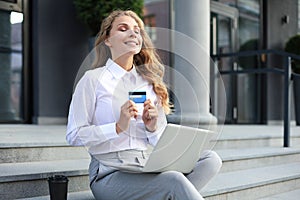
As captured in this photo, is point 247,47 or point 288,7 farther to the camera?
point 288,7

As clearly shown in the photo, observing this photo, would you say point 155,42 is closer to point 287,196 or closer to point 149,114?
point 149,114

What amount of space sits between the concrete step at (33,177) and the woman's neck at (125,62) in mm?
597

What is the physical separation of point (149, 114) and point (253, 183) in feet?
4.03

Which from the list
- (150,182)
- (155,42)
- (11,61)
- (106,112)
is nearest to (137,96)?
(106,112)

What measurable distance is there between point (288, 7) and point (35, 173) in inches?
234

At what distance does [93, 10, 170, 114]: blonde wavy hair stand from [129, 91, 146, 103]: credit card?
0.15 meters

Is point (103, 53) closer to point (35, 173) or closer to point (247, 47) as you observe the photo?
point (35, 173)

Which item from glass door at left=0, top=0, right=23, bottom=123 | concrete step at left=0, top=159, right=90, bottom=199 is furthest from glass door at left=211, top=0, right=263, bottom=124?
concrete step at left=0, top=159, right=90, bottom=199

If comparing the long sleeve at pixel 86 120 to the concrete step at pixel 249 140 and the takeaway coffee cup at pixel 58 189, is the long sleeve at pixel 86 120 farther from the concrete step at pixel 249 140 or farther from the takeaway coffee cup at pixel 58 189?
the concrete step at pixel 249 140

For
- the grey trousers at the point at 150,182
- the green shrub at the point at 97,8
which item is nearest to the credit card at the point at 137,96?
the grey trousers at the point at 150,182

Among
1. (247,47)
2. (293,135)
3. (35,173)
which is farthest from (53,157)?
(247,47)

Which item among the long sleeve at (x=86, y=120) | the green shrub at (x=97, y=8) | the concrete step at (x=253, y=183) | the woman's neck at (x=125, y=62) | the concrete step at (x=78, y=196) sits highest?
the green shrub at (x=97, y=8)

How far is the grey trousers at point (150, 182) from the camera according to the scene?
1.41 meters

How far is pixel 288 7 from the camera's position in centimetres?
677
